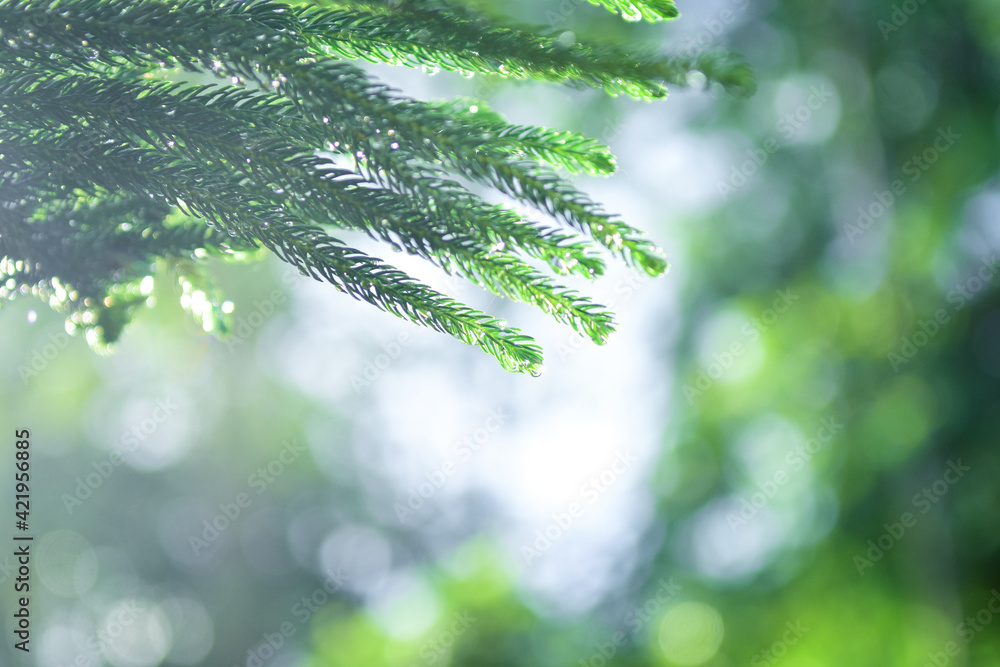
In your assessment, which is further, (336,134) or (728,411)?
(728,411)

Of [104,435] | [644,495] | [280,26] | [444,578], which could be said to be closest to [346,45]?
[280,26]

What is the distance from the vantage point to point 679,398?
A: 13.9ft

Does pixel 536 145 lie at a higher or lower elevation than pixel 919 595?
higher

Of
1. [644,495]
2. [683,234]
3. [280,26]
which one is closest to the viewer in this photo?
[280,26]

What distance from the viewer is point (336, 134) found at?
55cm

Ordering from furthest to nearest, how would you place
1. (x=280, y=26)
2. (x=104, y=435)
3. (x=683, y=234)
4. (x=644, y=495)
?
(x=104, y=435) < (x=683, y=234) < (x=644, y=495) < (x=280, y=26)

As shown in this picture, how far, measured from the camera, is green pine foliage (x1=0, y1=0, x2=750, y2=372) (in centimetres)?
53

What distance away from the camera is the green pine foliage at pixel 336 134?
531 millimetres

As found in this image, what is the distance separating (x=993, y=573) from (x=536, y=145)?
12.0 feet

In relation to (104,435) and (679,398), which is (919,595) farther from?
(104,435)

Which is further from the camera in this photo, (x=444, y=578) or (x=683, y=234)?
(x=683, y=234)

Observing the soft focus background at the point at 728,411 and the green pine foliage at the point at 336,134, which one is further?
the soft focus background at the point at 728,411

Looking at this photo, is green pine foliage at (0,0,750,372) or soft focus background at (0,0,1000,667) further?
soft focus background at (0,0,1000,667)

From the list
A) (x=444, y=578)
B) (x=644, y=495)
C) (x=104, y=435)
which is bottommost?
(x=104, y=435)
